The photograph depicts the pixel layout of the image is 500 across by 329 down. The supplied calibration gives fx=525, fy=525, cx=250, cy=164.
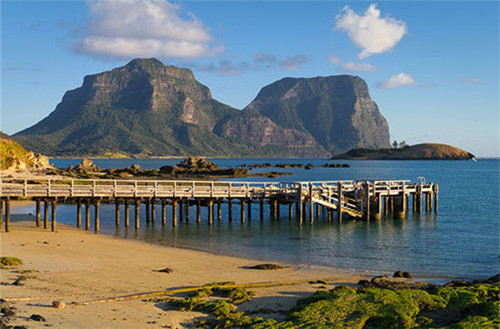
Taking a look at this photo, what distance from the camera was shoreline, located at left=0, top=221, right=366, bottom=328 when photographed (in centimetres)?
1666

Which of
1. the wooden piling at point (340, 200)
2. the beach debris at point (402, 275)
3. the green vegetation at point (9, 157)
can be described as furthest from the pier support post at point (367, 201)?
the green vegetation at point (9, 157)

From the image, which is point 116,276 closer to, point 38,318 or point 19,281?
point 19,281

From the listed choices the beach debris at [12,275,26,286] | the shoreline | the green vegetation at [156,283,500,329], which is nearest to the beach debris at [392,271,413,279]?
the shoreline

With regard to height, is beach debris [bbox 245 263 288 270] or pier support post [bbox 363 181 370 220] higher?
pier support post [bbox 363 181 370 220]

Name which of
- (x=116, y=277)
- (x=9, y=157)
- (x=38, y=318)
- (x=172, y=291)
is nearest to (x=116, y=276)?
(x=116, y=277)

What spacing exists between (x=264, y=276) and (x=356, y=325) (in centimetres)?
850

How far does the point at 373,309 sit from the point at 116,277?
1115 cm

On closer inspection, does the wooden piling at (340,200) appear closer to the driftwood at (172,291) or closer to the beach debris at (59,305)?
the driftwood at (172,291)

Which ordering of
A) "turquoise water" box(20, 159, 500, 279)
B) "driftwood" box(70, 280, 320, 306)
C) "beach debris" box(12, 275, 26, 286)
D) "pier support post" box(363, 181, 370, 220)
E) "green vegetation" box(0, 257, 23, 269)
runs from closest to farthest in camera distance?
1. "driftwood" box(70, 280, 320, 306)
2. "beach debris" box(12, 275, 26, 286)
3. "green vegetation" box(0, 257, 23, 269)
4. "turquoise water" box(20, 159, 500, 279)
5. "pier support post" box(363, 181, 370, 220)

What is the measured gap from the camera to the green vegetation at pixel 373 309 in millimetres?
16188

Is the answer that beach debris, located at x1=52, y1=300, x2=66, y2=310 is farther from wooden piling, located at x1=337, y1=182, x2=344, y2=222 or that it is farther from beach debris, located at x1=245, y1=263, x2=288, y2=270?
wooden piling, located at x1=337, y1=182, x2=344, y2=222

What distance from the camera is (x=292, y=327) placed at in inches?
620

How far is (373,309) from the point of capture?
56.0 feet

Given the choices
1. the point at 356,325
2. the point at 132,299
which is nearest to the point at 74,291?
the point at 132,299
